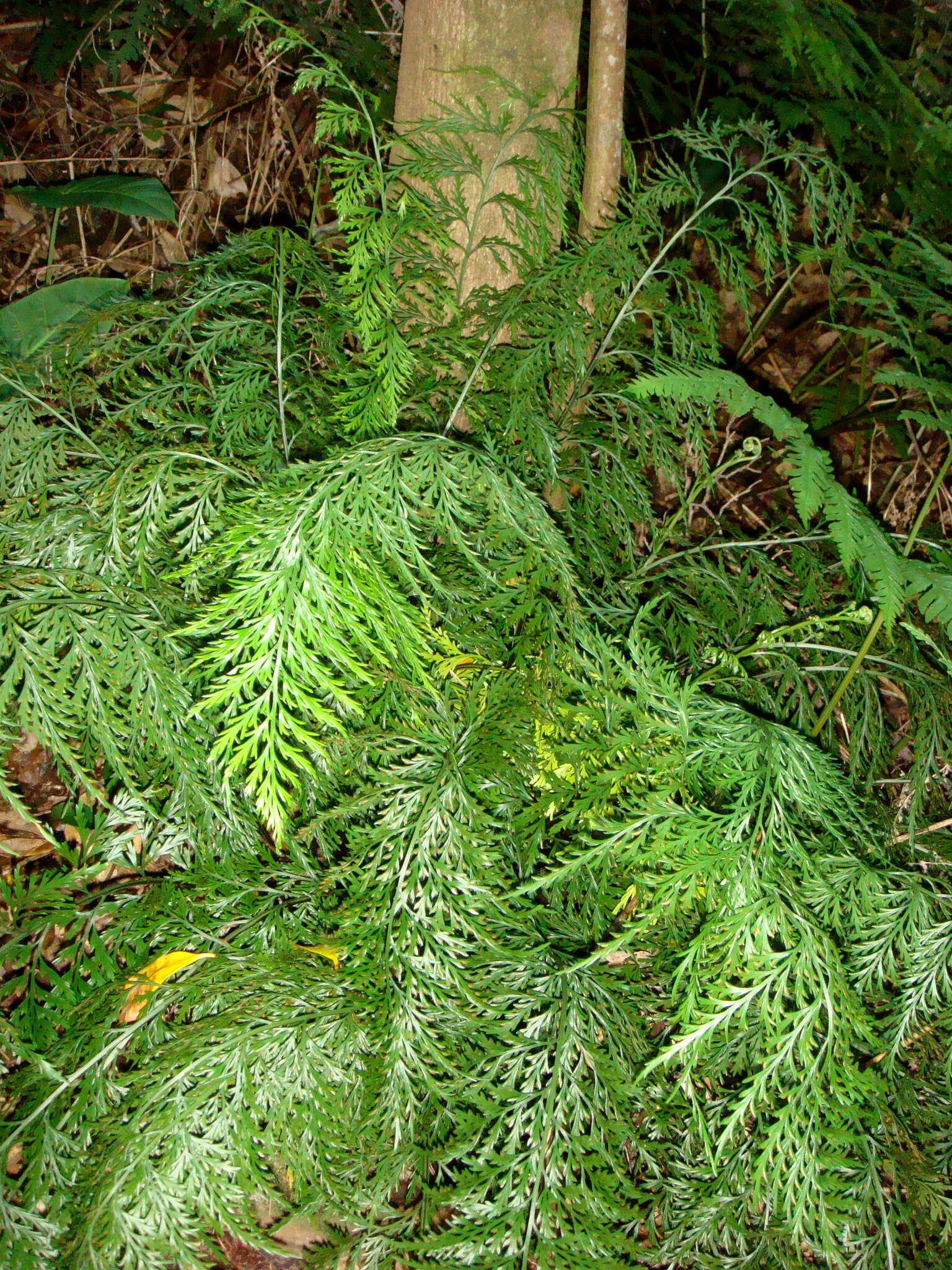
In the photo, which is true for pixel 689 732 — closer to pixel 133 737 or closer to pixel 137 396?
pixel 133 737

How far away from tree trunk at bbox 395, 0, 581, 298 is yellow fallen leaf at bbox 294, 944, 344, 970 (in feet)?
3.40

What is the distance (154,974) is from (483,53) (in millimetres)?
1491

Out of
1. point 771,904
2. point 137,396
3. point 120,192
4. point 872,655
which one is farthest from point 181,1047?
point 120,192

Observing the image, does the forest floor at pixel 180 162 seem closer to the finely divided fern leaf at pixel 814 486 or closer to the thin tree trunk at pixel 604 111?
the thin tree trunk at pixel 604 111

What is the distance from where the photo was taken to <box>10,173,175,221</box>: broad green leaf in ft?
7.04

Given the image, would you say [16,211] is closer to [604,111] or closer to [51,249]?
[51,249]

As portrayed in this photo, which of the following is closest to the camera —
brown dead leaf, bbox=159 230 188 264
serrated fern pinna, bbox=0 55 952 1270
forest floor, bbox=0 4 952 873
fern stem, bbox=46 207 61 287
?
serrated fern pinna, bbox=0 55 952 1270

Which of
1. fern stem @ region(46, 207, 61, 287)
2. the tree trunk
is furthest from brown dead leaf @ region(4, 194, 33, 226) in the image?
the tree trunk

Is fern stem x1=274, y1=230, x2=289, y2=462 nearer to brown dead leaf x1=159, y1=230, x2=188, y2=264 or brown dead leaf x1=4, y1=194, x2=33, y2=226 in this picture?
brown dead leaf x1=159, y1=230, x2=188, y2=264

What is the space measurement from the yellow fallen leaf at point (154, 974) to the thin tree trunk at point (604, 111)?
132cm

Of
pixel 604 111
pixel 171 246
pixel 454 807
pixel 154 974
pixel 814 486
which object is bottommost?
pixel 154 974

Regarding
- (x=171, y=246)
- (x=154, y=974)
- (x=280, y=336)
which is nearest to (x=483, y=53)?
(x=280, y=336)

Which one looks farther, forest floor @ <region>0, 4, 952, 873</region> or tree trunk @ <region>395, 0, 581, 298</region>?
forest floor @ <region>0, 4, 952, 873</region>

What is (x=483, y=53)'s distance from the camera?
1.38m
